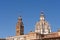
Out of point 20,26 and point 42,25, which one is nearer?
point 20,26

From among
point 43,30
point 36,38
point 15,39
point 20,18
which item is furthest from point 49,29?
point 36,38

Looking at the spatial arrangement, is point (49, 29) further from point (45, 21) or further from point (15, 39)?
point (15, 39)

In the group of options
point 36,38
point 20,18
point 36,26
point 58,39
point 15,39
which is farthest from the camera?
point 36,26

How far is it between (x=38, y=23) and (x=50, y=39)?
43.1 meters

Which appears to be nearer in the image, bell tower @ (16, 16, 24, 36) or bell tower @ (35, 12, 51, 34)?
bell tower @ (16, 16, 24, 36)

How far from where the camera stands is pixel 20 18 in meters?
53.8

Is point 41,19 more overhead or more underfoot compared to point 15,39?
more overhead

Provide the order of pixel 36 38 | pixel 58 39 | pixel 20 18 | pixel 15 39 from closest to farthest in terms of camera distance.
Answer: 1. pixel 58 39
2. pixel 36 38
3. pixel 15 39
4. pixel 20 18

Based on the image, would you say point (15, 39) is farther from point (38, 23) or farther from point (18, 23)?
point (38, 23)

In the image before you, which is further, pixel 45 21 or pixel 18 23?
pixel 45 21

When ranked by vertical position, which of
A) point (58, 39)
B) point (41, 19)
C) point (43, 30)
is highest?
point (41, 19)

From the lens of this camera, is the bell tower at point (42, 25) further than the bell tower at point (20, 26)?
Yes

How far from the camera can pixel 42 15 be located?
58906 mm

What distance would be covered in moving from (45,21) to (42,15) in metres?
2.11
